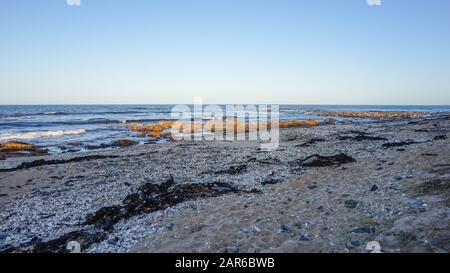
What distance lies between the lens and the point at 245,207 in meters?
10.2

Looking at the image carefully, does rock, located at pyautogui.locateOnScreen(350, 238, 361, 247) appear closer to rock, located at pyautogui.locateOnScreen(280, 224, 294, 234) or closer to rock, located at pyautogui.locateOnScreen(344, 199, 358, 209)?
rock, located at pyautogui.locateOnScreen(280, 224, 294, 234)

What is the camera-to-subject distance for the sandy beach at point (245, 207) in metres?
7.43

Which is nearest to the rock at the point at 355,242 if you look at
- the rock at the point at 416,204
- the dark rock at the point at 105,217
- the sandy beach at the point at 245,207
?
the sandy beach at the point at 245,207

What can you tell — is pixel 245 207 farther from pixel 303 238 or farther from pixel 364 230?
pixel 364 230

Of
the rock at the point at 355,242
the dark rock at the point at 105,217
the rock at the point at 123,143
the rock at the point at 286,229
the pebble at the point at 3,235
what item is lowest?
the pebble at the point at 3,235

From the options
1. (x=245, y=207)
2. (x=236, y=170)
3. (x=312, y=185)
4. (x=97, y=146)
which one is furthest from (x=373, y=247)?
(x=97, y=146)

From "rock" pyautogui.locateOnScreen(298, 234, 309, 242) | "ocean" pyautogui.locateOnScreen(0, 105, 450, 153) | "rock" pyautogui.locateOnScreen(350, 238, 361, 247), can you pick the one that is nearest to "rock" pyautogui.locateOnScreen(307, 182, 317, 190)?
"rock" pyautogui.locateOnScreen(298, 234, 309, 242)

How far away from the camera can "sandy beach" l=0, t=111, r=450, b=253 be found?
24.4 ft

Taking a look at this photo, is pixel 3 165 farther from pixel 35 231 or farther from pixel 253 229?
pixel 253 229

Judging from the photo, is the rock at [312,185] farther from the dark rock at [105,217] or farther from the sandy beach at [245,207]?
the dark rock at [105,217]

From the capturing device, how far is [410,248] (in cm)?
626

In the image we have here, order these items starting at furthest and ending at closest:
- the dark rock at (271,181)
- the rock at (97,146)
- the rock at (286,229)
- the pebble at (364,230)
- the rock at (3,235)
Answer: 1. the rock at (97,146)
2. the dark rock at (271,181)
3. the rock at (3,235)
4. the rock at (286,229)
5. the pebble at (364,230)

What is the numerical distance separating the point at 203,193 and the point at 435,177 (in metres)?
8.21

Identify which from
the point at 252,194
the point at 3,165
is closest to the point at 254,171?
the point at 252,194
